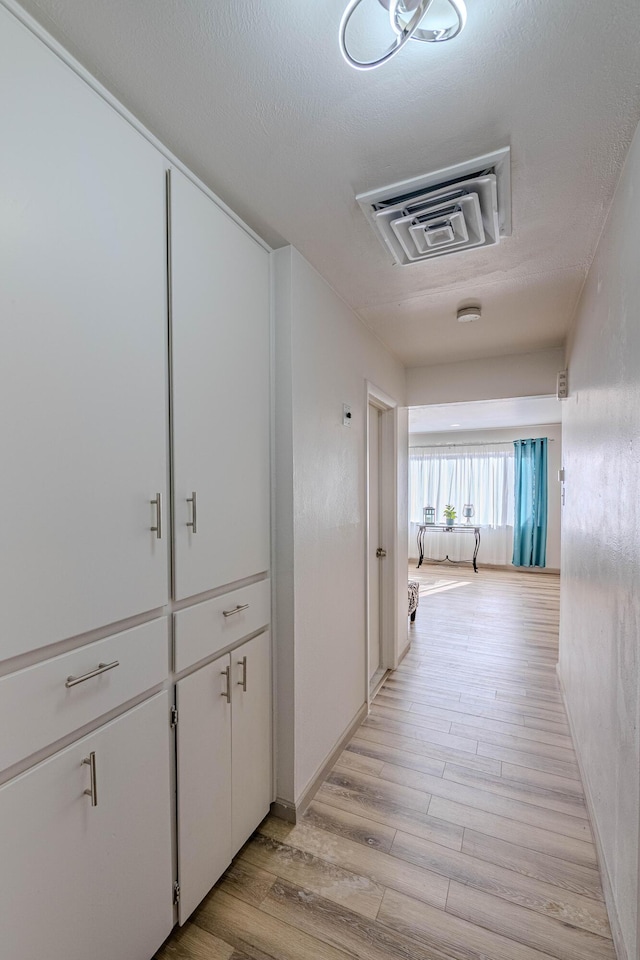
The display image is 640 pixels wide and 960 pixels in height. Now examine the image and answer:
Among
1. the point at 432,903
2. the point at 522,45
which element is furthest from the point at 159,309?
the point at 432,903

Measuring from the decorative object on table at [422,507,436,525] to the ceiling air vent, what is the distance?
6603 mm

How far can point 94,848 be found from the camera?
1.05m

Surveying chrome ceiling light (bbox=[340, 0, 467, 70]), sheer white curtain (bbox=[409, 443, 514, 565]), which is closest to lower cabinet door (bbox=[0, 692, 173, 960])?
chrome ceiling light (bbox=[340, 0, 467, 70])

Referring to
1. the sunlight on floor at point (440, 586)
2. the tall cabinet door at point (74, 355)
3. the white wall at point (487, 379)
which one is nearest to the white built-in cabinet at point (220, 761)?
the tall cabinet door at point (74, 355)

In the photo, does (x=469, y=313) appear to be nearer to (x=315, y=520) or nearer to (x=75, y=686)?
(x=315, y=520)

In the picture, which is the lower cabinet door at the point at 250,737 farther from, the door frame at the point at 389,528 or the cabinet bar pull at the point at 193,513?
the door frame at the point at 389,528

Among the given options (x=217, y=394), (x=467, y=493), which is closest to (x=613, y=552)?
(x=217, y=394)

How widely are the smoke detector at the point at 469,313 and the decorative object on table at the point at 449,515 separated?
5.73 m

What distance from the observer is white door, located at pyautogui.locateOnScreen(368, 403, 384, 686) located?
127 inches

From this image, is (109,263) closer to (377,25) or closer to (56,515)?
(56,515)

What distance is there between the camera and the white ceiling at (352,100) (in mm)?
940

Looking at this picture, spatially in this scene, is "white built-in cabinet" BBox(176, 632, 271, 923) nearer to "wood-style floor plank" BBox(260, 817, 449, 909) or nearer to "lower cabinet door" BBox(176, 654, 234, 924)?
"lower cabinet door" BBox(176, 654, 234, 924)

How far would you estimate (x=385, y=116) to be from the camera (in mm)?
1191

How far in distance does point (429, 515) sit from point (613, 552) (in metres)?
6.68
